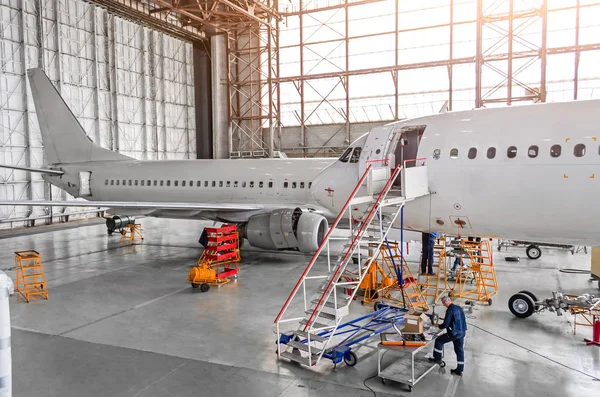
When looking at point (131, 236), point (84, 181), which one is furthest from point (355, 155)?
point (84, 181)

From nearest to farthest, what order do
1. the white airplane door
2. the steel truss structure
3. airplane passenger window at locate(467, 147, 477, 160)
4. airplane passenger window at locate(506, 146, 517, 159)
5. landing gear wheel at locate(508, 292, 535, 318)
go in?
airplane passenger window at locate(506, 146, 517, 159) < airplane passenger window at locate(467, 147, 477, 160) < landing gear wheel at locate(508, 292, 535, 318) < the white airplane door < the steel truss structure

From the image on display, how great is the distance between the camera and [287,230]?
50.8ft

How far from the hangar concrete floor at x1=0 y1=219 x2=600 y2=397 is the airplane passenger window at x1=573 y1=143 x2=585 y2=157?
3.71 metres

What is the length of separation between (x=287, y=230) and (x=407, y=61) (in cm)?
2160

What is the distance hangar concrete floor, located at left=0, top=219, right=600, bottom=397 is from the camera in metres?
7.18

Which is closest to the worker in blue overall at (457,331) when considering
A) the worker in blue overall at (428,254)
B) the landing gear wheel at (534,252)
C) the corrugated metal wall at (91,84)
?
the worker in blue overall at (428,254)

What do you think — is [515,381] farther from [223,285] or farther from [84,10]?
[84,10]

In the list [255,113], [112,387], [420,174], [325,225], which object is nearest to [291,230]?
[325,225]

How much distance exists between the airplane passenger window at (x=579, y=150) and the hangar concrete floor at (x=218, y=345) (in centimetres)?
371

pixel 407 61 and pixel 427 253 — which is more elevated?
pixel 407 61

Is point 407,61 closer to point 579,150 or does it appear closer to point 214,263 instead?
point 214,263

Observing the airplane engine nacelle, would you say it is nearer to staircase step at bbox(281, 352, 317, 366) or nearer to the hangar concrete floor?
the hangar concrete floor

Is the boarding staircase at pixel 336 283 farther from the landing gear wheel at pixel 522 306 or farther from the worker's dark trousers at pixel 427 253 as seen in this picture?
the worker's dark trousers at pixel 427 253

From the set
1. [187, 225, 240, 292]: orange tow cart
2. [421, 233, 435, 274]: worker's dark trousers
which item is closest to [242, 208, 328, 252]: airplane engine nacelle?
[187, 225, 240, 292]: orange tow cart
